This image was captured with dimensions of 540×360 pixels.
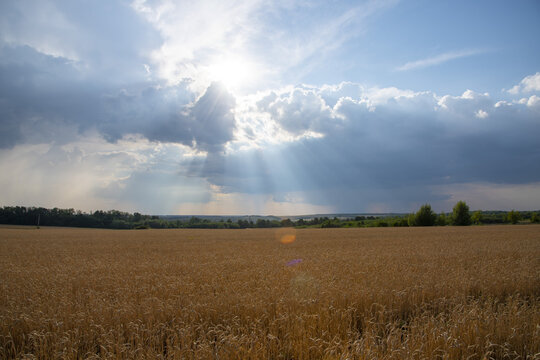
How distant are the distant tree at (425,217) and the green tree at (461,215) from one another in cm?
699

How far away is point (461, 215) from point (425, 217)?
1180cm

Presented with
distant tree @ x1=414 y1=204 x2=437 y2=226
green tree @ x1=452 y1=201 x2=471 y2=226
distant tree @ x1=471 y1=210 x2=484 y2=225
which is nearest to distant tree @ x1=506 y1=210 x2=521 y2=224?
distant tree @ x1=471 y1=210 x2=484 y2=225

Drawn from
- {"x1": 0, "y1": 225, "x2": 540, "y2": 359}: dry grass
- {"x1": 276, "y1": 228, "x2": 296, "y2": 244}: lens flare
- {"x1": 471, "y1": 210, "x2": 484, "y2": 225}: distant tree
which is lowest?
{"x1": 471, "y1": 210, "x2": 484, "y2": 225}: distant tree

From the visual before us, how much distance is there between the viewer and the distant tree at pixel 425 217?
9056 centimetres

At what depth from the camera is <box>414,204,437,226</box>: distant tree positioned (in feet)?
297

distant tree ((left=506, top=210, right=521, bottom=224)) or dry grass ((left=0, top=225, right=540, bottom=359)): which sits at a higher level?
dry grass ((left=0, top=225, right=540, bottom=359))

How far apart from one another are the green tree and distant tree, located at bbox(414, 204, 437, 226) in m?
6.99

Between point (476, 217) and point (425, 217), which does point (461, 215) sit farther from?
point (476, 217)

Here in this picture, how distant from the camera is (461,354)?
446 centimetres

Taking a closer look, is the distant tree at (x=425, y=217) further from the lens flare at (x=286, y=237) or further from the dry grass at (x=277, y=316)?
the dry grass at (x=277, y=316)

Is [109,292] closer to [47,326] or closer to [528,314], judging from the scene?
[47,326]

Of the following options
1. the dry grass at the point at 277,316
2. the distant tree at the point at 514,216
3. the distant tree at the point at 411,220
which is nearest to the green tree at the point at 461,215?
the distant tree at the point at 411,220

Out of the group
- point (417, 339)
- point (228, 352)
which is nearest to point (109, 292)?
point (228, 352)

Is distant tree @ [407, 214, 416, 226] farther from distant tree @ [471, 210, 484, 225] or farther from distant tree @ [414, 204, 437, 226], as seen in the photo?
distant tree @ [471, 210, 484, 225]
